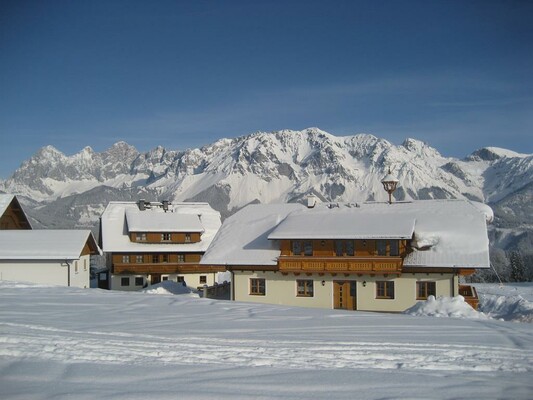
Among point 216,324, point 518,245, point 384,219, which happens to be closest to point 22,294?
point 216,324

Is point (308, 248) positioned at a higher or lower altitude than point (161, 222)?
lower

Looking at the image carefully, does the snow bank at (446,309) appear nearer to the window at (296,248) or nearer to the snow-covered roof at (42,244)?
the window at (296,248)

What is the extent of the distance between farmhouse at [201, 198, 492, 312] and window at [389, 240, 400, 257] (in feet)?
0.16

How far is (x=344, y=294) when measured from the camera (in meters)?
26.8

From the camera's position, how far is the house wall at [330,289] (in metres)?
25.5

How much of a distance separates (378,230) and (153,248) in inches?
957

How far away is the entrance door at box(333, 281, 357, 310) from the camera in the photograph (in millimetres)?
26562

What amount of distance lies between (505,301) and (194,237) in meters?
26.6

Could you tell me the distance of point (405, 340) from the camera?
33.6ft

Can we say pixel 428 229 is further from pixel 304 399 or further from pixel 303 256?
pixel 304 399

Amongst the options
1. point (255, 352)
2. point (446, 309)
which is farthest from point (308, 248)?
point (255, 352)

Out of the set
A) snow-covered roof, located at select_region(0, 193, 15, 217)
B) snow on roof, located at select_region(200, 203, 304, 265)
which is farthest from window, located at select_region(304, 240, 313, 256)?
snow-covered roof, located at select_region(0, 193, 15, 217)

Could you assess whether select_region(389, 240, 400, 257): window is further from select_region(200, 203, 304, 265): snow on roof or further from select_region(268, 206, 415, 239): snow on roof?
select_region(200, 203, 304, 265): snow on roof

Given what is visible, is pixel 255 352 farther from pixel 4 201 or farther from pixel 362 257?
pixel 4 201
